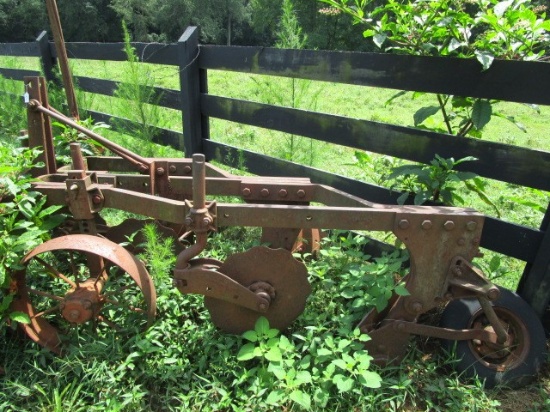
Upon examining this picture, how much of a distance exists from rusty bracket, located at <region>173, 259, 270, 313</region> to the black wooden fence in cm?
129

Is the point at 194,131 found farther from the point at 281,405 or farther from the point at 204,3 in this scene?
the point at 204,3

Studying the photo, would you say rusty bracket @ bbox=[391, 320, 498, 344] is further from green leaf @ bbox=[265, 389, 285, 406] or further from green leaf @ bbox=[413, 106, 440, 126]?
green leaf @ bbox=[413, 106, 440, 126]

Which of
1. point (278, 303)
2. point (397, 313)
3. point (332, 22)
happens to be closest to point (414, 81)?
point (397, 313)

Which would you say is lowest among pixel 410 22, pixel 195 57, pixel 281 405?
pixel 281 405

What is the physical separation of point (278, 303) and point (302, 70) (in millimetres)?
1848

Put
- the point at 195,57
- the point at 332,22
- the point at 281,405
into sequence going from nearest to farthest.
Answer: the point at 281,405, the point at 195,57, the point at 332,22

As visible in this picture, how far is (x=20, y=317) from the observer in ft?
7.06

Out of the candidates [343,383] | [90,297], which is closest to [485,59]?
[343,383]

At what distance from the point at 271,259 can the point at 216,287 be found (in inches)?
12.9

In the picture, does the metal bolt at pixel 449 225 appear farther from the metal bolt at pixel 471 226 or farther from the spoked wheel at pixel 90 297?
the spoked wheel at pixel 90 297

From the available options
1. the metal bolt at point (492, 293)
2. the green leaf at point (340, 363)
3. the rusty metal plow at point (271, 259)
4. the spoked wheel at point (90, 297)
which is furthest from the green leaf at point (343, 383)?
the spoked wheel at point (90, 297)

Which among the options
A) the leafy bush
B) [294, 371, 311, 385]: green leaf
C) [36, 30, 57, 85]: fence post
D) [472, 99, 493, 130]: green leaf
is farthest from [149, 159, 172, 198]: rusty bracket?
[36, 30, 57, 85]: fence post

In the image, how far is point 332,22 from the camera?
973 inches

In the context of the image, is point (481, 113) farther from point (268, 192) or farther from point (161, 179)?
point (161, 179)
